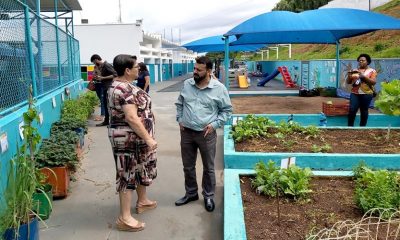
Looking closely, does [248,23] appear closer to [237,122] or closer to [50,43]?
[237,122]

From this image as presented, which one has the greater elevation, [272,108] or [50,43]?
[50,43]

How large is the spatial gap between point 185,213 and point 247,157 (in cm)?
148

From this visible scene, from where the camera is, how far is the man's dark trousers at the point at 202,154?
432cm

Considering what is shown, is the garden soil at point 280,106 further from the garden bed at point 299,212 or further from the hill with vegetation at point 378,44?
the hill with vegetation at point 378,44

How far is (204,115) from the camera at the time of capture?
424cm

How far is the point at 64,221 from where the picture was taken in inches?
164

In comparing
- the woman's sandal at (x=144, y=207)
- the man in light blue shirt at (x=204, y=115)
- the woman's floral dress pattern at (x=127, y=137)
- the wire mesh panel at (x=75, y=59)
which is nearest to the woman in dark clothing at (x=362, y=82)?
the man in light blue shirt at (x=204, y=115)

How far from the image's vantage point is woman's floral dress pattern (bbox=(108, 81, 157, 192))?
3.59 meters

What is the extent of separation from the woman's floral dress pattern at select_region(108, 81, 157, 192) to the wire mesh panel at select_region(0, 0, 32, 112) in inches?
65.0

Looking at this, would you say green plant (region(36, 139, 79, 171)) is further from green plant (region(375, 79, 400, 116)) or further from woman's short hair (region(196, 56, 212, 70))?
green plant (region(375, 79, 400, 116))

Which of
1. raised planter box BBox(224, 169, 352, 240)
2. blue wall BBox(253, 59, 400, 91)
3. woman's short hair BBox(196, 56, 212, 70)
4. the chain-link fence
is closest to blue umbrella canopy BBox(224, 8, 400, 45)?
blue wall BBox(253, 59, 400, 91)

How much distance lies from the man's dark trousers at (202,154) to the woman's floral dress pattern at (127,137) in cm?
→ 60

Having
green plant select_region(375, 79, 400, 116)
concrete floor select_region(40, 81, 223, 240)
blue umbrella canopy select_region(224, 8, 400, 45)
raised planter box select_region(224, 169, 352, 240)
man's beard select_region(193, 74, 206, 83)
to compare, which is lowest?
concrete floor select_region(40, 81, 223, 240)

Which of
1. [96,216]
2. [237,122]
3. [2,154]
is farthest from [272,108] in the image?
[2,154]
